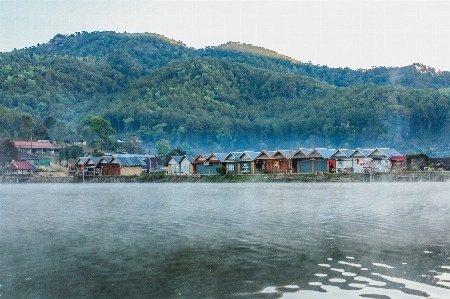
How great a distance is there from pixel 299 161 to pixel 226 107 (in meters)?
97.6

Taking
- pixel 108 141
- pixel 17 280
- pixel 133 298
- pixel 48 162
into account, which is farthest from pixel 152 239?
pixel 108 141

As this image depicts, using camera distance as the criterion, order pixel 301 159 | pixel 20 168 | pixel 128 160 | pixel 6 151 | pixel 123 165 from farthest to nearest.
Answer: pixel 6 151, pixel 20 168, pixel 128 160, pixel 123 165, pixel 301 159

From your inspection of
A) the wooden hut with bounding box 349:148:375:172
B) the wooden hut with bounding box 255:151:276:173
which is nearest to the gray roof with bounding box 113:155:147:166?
the wooden hut with bounding box 255:151:276:173

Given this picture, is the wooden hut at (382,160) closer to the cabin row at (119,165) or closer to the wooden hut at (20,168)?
the cabin row at (119,165)

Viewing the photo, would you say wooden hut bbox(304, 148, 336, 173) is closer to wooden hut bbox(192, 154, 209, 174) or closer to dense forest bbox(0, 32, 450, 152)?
wooden hut bbox(192, 154, 209, 174)

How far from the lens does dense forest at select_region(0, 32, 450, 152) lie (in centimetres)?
12588

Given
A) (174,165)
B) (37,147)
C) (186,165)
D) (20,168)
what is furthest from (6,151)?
(186,165)

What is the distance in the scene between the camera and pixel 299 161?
67.5 metres

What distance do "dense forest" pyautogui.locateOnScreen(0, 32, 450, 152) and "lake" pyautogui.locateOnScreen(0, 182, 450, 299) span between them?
319 ft

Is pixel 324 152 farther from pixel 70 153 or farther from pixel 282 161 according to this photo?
pixel 70 153

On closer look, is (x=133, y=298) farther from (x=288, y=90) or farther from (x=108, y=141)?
(x=288, y=90)

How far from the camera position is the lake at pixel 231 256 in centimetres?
968

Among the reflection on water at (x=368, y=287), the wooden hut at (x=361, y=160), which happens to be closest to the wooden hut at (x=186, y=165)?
the wooden hut at (x=361, y=160)

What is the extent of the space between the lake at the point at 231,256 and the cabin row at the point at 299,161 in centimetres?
4163
